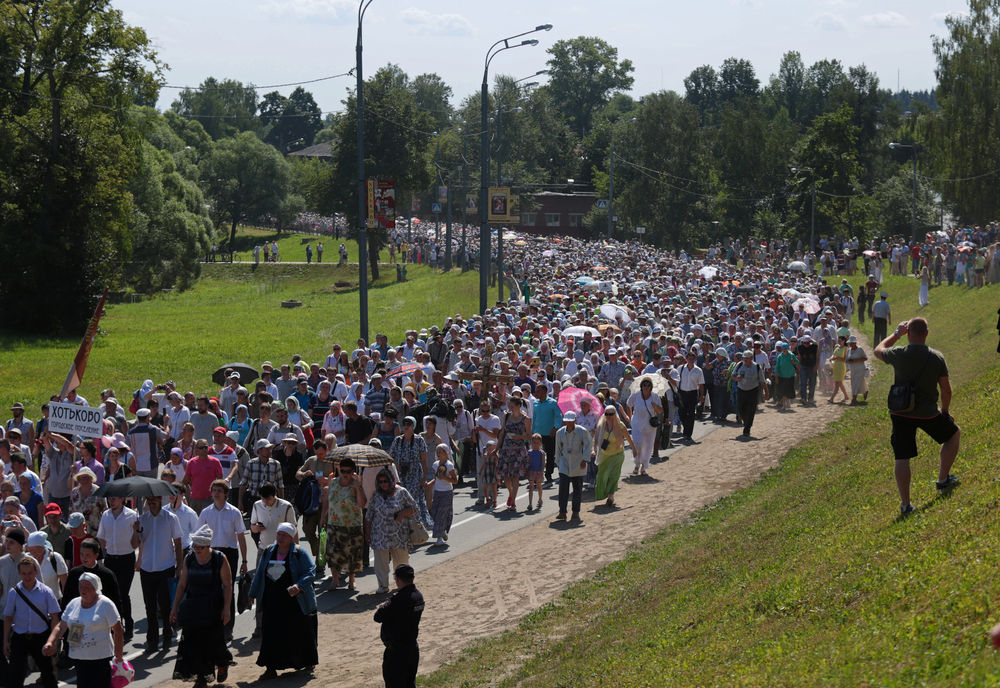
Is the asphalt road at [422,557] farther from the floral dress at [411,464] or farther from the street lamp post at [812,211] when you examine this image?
the street lamp post at [812,211]

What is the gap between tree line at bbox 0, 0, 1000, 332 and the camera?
39344 mm

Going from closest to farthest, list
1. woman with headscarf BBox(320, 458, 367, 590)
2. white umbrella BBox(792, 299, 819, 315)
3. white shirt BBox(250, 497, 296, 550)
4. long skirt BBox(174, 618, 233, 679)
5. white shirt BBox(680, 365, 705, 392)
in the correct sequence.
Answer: long skirt BBox(174, 618, 233, 679), white shirt BBox(250, 497, 296, 550), woman with headscarf BBox(320, 458, 367, 590), white shirt BBox(680, 365, 705, 392), white umbrella BBox(792, 299, 819, 315)

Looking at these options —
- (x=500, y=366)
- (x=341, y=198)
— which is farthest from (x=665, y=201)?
(x=500, y=366)

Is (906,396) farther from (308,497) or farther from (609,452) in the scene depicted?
(609,452)

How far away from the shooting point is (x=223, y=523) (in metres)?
11.6

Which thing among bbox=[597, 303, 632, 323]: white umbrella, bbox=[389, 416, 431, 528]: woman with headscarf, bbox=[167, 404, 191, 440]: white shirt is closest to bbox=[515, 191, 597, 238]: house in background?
bbox=[597, 303, 632, 323]: white umbrella

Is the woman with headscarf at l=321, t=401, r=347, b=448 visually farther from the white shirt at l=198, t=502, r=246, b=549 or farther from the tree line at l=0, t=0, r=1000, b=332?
the tree line at l=0, t=0, r=1000, b=332

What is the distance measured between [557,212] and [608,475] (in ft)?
281

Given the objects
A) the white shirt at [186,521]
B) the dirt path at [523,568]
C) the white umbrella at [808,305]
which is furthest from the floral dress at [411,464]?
the white umbrella at [808,305]

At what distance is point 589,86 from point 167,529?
158 metres

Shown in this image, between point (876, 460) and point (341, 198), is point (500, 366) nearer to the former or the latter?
point (876, 460)

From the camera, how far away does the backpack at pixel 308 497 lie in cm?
1335

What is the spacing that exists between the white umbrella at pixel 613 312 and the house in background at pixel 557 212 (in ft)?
226

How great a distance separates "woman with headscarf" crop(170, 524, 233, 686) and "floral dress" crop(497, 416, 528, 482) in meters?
6.89
